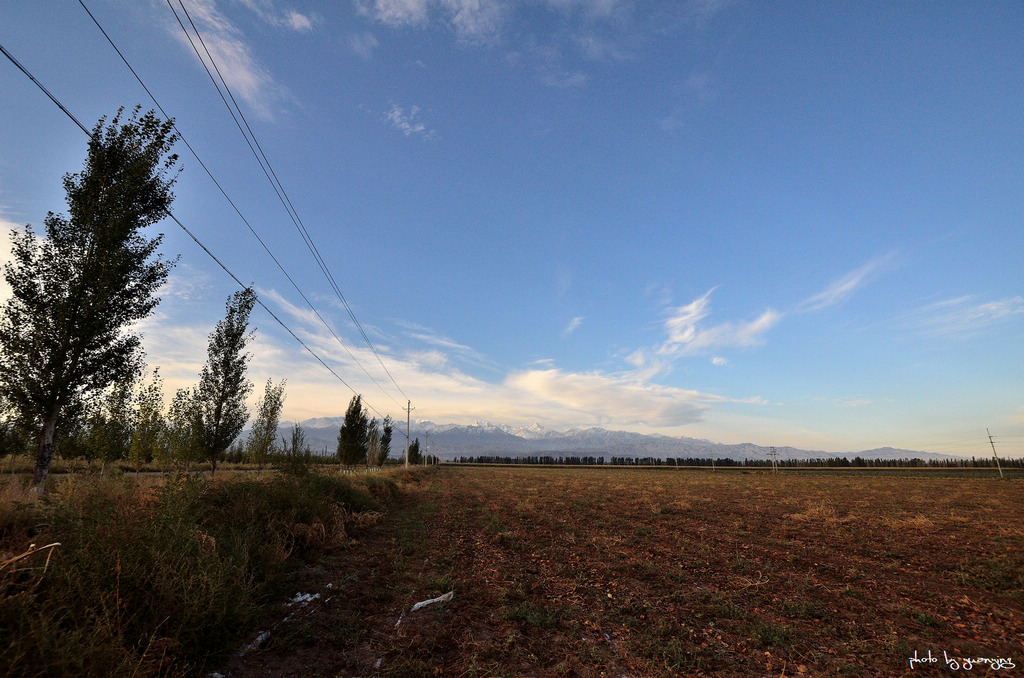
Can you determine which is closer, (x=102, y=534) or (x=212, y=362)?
(x=102, y=534)

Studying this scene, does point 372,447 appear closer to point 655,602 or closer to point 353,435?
point 353,435

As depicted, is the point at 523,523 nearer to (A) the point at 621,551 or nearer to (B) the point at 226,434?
(A) the point at 621,551

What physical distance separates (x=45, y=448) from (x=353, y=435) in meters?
33.8

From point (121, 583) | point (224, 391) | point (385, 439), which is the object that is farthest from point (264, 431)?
point (385, 439)

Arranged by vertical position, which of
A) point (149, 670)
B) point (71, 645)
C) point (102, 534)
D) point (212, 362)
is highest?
point (212, 362)

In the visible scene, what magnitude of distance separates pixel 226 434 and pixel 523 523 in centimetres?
1791

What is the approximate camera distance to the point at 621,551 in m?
12.0

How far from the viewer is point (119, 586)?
490 cm

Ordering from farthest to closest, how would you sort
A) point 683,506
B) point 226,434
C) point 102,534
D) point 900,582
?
1. point 226,434
2. point 683,506
3. point 900,582
4. point 102,534

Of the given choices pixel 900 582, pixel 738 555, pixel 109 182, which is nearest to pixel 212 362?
pixel 109 182

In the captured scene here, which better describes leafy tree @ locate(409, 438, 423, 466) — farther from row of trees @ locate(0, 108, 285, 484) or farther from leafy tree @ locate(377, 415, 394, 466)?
row of trees @ locate(0, 108, 285, 484)

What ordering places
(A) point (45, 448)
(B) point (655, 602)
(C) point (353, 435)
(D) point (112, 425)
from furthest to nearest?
1. (C) point (353, 435)
2. (D) point (112, 425)
3. (A) point (45, 448)
4. (B) point (655, 602)

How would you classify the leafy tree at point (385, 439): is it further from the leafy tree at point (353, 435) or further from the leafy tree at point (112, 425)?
the leafy tree at point (112, 425)

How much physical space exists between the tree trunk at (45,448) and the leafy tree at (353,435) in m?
32.8
